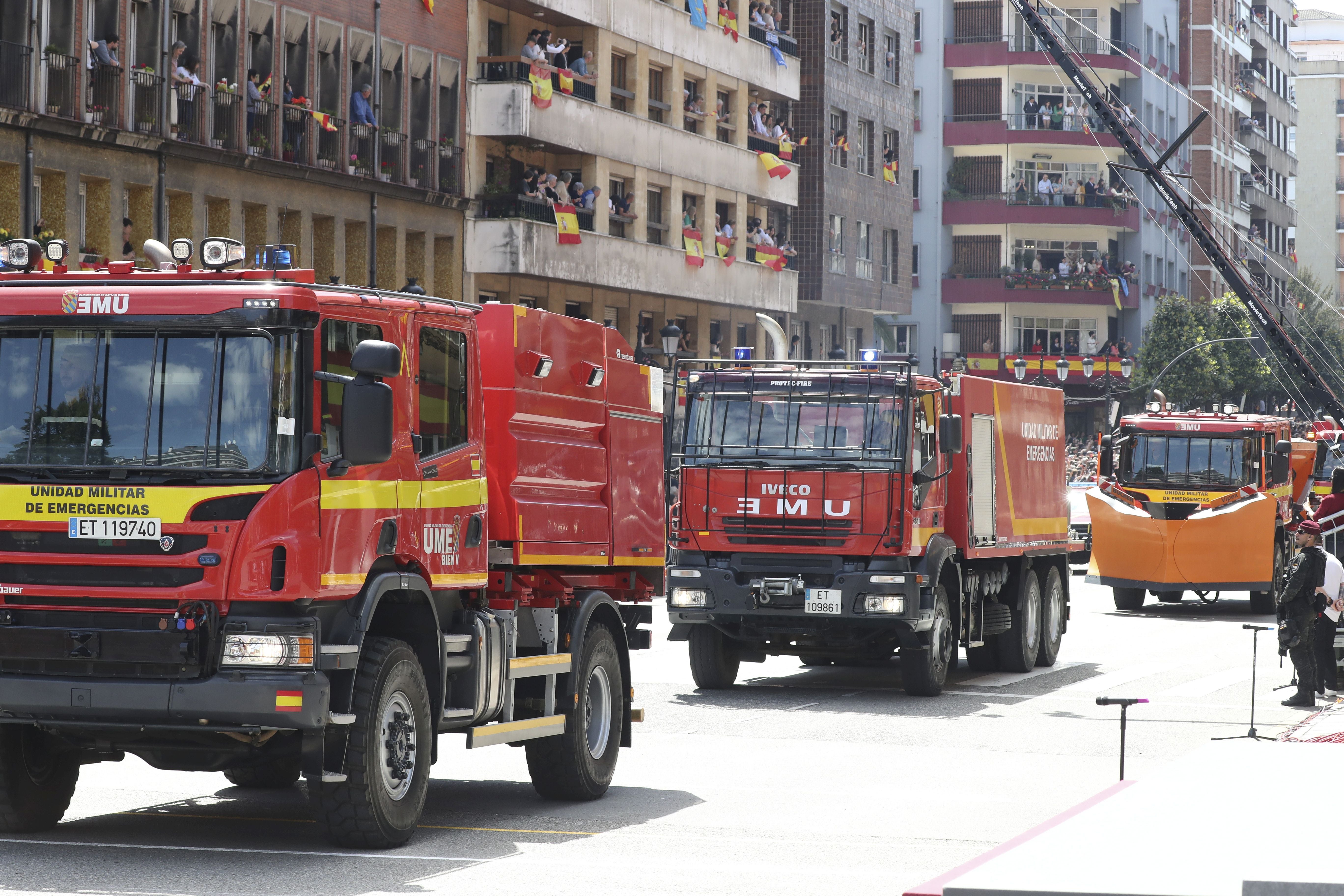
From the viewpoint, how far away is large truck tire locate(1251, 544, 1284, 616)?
116 ft

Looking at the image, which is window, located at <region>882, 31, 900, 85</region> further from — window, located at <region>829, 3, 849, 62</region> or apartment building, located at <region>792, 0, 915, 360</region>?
window, located at <region>829, 3, 849, 62</region>

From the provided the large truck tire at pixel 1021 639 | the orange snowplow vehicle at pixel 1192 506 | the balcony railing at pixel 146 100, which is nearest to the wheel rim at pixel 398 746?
the large truck tire at pixel 1021 639

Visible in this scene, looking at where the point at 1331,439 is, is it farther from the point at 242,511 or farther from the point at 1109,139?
the point at 1109,139

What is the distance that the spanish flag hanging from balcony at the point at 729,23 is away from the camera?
56.0 m

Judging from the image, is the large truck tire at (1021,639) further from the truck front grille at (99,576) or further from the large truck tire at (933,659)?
the truck front grille at (99,576)

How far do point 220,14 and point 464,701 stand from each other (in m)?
29.3

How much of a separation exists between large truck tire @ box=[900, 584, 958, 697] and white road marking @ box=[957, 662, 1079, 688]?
3.84 ft

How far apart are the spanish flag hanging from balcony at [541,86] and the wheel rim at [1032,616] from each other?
78.8ft

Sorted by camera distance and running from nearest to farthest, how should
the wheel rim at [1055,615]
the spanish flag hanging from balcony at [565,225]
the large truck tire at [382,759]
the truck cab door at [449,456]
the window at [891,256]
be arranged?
the large truck tire at [382,759] < the truck cab door at [449,456] < the wheel rim at [1055,615] < the spanish flag hanging from balcony at [565,225] < the window at [891,256]

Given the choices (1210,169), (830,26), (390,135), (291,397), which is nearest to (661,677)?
(291,397)

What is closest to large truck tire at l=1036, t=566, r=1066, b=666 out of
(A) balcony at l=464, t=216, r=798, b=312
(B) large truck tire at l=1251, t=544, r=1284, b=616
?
(B) large truck tire at l=1251, t=544, r=1284, b=616

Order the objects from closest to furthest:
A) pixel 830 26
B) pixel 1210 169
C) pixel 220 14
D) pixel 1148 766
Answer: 1. pixel 1148 766
2. pixel 220 14
3. pixel 830 26
4. pixel 1210 169

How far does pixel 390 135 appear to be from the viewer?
4450 cm

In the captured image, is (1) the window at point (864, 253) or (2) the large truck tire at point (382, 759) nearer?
(2) the large truck tire at point (382, 759)
